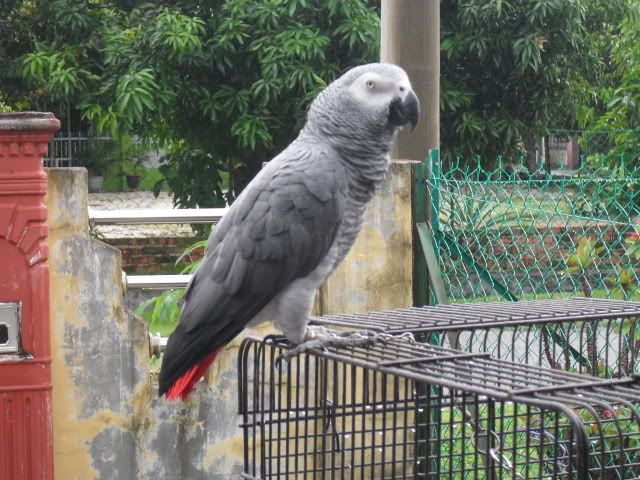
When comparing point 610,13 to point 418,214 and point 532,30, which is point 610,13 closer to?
point 532,30

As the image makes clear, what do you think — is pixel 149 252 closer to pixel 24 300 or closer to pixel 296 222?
pixel 24 300

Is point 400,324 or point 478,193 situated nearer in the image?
point 400,324

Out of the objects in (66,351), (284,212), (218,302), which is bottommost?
(66,351)

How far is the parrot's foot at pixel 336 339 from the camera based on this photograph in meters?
1.97

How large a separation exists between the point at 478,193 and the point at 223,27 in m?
3.79

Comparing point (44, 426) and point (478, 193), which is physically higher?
point (478, 193)

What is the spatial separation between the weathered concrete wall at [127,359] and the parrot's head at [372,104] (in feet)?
2.90

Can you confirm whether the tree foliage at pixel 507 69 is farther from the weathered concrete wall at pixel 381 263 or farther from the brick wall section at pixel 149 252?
the weathered concrete wall at pixel 381 263

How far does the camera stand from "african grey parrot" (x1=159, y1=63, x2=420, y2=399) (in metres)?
2.18

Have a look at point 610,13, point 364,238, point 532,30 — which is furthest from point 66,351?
point 610,13

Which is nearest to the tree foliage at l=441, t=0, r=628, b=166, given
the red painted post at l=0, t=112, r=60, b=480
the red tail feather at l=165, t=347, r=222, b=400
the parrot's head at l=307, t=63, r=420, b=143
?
the red painted post at l=0, t=112, r=60, b=480

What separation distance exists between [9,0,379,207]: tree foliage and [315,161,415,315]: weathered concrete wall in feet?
10.0

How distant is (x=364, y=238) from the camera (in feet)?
10.4

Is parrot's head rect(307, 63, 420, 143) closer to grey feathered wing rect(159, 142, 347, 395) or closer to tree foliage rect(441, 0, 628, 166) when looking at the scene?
grey feathered wing rect(159, 142, 347, 395)
